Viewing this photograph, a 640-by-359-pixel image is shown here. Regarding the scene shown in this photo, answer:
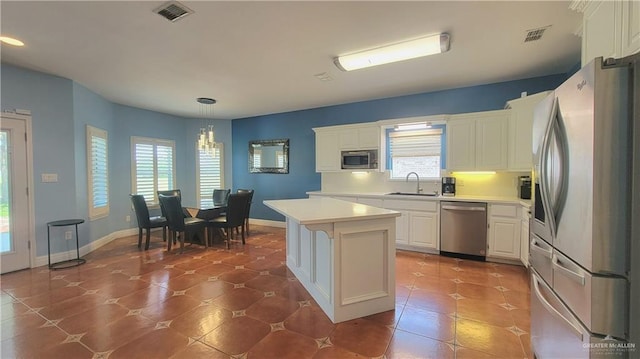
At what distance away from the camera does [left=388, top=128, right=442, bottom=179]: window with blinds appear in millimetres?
4746

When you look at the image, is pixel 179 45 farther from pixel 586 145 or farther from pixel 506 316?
pixel 506 316

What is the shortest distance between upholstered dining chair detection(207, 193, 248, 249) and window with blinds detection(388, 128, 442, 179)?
2.80m

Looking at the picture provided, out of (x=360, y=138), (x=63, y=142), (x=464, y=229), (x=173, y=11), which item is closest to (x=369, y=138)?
(x=360, y=138)

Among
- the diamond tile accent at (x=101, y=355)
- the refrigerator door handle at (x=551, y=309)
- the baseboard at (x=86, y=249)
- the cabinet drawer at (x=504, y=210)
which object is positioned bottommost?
the diamond tile accent at (x=101, y=355)

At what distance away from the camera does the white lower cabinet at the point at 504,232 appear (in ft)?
12.1

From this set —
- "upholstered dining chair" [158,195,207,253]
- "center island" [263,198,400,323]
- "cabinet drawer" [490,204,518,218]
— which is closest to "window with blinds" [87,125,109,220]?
"upholstered dining chair" [158,195,207,253]

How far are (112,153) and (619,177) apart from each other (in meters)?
6.87

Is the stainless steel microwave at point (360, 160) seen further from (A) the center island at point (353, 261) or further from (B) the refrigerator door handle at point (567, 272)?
(B) the refrigerator door handle at point (567, 272)

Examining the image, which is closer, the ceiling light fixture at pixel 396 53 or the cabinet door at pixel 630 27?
the cabinet door at pixel 630 27

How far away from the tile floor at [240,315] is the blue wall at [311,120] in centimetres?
257

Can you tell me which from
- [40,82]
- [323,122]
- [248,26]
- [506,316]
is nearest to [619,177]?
→ [506,316]

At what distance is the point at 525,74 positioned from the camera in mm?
3898

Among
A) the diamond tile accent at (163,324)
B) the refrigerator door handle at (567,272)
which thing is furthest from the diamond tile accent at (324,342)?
the refrigerator door handle at (567,272)

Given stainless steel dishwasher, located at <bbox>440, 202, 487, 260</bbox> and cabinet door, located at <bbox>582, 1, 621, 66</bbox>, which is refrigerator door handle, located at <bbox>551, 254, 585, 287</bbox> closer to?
cabinet door, located at <bbox>582, 1, 621, 66</bbox>
